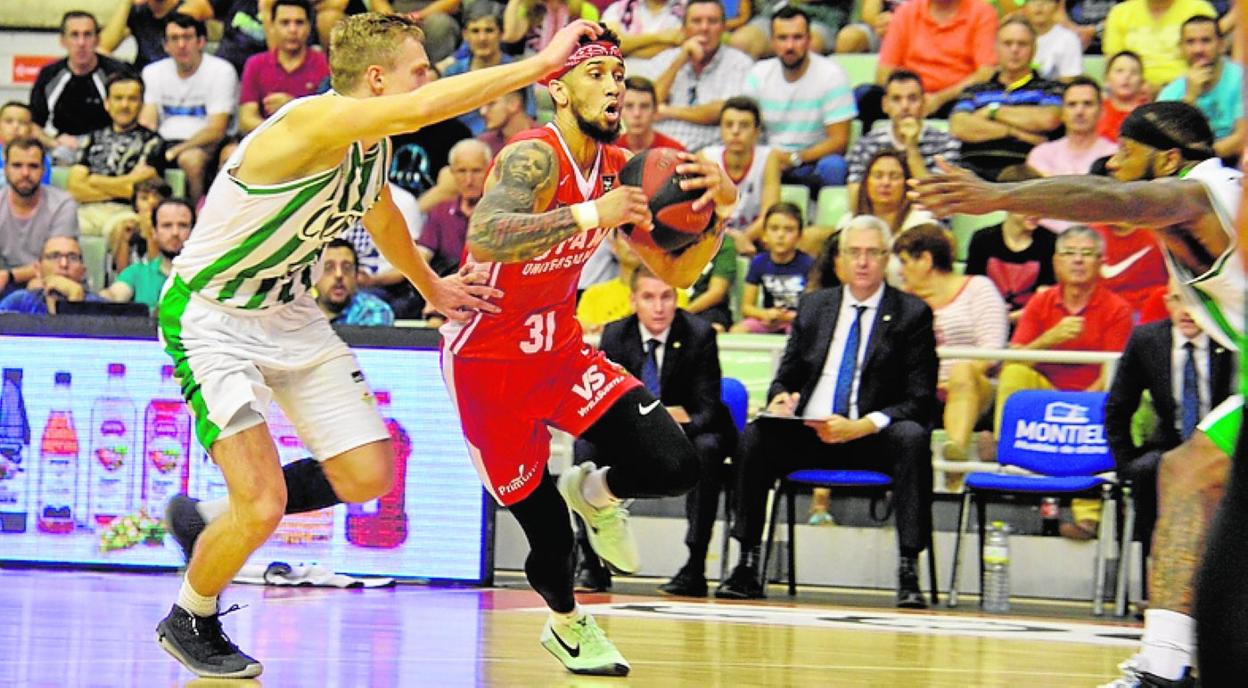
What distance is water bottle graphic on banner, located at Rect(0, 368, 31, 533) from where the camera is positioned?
1002cm

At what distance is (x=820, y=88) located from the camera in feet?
40.3

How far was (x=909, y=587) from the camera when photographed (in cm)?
956

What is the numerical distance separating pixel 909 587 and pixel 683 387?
1606 mm

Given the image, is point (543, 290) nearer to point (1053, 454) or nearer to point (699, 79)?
point (1053, 454)

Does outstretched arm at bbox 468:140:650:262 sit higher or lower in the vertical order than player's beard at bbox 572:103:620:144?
lower

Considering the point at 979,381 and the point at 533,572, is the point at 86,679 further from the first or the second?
the point at 979,381

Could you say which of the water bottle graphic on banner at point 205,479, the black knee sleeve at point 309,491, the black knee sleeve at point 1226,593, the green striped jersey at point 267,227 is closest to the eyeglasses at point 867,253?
the water bottle graphic on banner at point 205,479

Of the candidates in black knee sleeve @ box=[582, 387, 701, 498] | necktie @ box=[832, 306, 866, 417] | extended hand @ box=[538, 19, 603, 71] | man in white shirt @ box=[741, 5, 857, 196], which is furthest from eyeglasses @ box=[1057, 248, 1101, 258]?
extended hand @ box=[538, 19, 603, 71]

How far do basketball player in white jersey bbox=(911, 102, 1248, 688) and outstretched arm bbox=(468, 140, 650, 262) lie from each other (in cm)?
106

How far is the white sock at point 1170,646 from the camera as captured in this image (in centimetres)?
549

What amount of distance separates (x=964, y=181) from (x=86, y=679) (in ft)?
9.71

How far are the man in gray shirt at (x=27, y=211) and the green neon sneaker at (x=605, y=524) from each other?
6844mm

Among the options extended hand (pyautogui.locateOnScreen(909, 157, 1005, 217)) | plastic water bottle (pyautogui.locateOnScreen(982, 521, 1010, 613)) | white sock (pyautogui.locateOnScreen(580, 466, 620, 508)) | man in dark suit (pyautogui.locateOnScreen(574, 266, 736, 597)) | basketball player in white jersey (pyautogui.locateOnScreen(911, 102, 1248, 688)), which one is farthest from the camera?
man in dark suit (pyautogui.locateOnScreen(574, 266, 736, 597))

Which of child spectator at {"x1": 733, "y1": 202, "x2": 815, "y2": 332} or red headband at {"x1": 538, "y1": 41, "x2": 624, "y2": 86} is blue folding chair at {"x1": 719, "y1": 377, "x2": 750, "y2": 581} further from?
red headband at {"x1": 538, "y1": 41, "x2": 624, "y2": 86}
